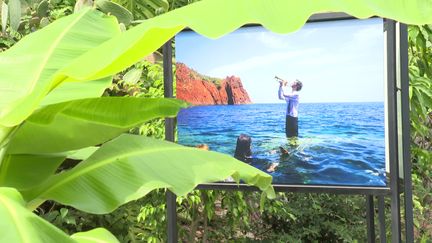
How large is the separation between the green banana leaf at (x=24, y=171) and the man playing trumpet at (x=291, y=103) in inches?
61.9

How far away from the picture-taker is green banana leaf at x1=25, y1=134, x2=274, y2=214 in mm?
1332

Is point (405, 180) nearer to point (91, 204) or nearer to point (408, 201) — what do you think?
point (408, 201)

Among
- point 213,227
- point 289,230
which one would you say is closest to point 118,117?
point 213,227

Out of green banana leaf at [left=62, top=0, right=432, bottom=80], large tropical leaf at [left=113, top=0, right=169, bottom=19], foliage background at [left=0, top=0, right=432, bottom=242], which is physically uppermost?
large tropical leaf at [left=113, top=0, right=169, bottom=19]

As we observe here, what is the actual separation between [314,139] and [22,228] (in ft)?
6.47

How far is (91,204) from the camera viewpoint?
132cm

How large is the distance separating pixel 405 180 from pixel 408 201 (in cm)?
9

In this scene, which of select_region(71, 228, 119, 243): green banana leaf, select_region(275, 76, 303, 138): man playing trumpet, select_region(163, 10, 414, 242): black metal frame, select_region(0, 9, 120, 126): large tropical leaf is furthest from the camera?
select_region(275, 76, 303, 138): man playing trumpet

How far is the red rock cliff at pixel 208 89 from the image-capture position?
2.92 metres

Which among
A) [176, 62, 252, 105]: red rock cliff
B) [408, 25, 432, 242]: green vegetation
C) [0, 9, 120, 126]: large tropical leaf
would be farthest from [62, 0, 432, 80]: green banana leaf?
[408, 25, 432, 242]: green vegetation

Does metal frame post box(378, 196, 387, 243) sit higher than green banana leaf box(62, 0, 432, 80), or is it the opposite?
green banana leaf box(62, 0, 432, 80)

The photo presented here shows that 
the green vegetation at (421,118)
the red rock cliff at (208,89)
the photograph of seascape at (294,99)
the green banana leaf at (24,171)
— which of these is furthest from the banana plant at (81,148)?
the green vegetation at (421,118)

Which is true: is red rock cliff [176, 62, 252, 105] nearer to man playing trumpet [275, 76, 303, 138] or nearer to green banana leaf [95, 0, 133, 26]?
man playing trumpet [275, 76, 303, 138]

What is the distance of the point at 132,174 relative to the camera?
142cm
